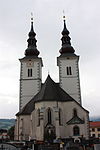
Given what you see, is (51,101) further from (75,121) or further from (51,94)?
(75,121)

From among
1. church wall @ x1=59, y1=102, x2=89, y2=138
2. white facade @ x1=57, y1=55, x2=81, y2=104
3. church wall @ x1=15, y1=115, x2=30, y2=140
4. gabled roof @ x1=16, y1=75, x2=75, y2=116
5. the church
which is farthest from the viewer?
white facade @ x1=57, y1=55, x2=81, y2=104

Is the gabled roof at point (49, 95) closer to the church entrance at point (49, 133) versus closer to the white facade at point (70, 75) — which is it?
the white facade at point (70, 75)

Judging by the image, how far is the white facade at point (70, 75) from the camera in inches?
1734

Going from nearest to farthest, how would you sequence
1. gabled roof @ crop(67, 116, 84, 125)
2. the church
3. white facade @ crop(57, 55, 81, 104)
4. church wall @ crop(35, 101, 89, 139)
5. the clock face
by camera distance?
church wall @ crop(35, 101, 89, 139)
the church
gabled roof @ crop(67, 116, 84, 125)
white facade @ crop(57, 55, 81, 104)
the clock face

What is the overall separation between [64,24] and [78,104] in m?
19.3

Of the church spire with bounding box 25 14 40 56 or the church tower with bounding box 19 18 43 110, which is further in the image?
the church spire with bounding box 25 14 40 56

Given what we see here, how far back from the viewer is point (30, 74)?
46.4 meters

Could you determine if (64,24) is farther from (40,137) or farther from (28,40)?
(40,137)

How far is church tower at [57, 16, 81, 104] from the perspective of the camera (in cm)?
4412

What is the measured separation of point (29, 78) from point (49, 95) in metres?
8.18

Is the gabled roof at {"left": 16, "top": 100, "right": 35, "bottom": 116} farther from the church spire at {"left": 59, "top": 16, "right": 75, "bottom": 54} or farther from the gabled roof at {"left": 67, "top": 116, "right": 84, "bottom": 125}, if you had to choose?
the church spire at {"left": 59, "top": 16, "right": 75, "bottom": 54}

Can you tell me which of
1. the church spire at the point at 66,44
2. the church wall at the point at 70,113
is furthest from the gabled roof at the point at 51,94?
the church spire at the point at 66,44

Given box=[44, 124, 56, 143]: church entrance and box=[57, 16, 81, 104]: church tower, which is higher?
box=[57, 16, 81, 104]: church tower

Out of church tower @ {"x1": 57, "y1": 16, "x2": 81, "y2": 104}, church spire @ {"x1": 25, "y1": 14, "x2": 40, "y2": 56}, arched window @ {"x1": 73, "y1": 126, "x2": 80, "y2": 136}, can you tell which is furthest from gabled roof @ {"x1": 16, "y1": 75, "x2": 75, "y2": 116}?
church spire @ {"x1": 25, "y1": 14, "x2": 40, "y2": 56}
